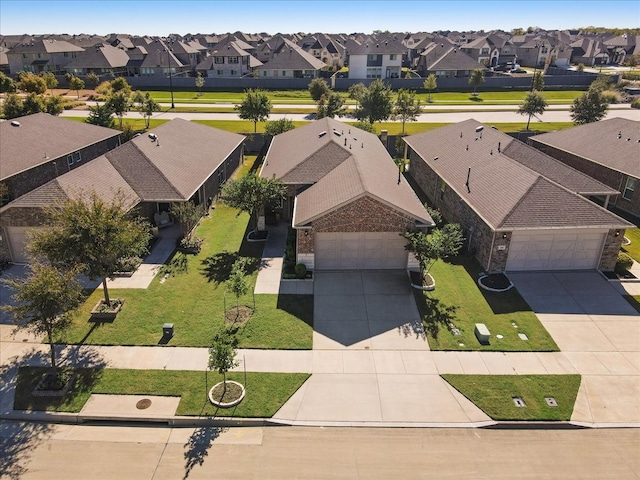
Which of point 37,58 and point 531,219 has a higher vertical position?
point 37,58

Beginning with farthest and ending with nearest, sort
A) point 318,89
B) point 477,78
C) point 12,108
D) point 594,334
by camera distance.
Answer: point 477,78, point 318,89, point 12,108, point 594,334

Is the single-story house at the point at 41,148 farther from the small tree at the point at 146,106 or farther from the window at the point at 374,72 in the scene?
the window at the point at 374,72

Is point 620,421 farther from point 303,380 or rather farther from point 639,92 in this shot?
point 639,92

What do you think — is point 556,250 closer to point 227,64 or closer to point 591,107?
point 591,107

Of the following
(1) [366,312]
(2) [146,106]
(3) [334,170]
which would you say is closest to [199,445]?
(1) [366,312]

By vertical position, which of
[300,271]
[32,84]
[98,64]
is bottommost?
[300,271]

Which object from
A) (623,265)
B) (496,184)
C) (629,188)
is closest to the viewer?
(623,265)

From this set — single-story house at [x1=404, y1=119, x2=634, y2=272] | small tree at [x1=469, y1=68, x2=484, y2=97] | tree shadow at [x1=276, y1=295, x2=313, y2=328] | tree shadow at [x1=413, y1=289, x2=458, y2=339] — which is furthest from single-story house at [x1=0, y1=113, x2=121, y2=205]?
small tree at [x1=469, y1=68, x2=484, y2=97]

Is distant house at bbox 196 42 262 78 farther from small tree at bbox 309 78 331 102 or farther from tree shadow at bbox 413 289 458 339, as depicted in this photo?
tree shadow at bbox 413 289 458 339

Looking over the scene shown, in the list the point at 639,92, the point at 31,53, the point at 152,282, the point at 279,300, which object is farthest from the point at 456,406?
the point at 31,53
